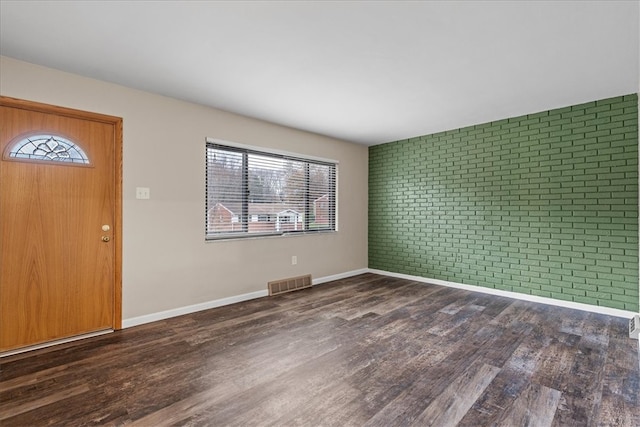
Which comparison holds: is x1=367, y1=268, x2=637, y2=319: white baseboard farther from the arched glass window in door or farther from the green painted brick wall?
the arched glass window in door

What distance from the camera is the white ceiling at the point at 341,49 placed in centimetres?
195

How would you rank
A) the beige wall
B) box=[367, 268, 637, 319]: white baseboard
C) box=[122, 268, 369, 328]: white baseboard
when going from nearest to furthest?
1. the beige wall
2. box=[122, 268, 369, 328]: white baseboard
3. box=[367, 268, 637, 319]: white baseboard

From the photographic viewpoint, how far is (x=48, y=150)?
271 centimetres

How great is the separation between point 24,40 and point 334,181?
156 inches

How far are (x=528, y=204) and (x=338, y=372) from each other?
3.38 meters

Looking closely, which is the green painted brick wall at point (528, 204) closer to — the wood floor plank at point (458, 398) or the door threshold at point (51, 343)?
the wood floor plank at point (458, 398)

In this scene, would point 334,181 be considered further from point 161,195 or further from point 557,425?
point 557,425

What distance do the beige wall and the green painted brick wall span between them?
2.24 metres

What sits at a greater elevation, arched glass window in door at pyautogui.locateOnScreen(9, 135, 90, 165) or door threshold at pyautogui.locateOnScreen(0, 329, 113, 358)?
arched glass window in door at pyautogui.locateOnScreen(9, 135, 90, 165)

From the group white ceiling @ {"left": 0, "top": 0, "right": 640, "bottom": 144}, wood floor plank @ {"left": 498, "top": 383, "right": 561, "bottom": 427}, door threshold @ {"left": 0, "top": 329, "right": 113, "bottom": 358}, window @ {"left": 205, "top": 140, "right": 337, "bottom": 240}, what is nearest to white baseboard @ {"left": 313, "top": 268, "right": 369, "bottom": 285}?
window @ {"left": 205, "top": 140, "right": 337, "bottom": 240}

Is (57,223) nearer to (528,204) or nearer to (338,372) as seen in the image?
(338,372)

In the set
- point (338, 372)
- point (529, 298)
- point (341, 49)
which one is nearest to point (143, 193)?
point (341, 49)

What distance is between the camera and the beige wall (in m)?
2.83

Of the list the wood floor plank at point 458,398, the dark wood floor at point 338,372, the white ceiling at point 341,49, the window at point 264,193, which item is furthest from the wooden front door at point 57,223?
the wood floor plank at point 458,398
